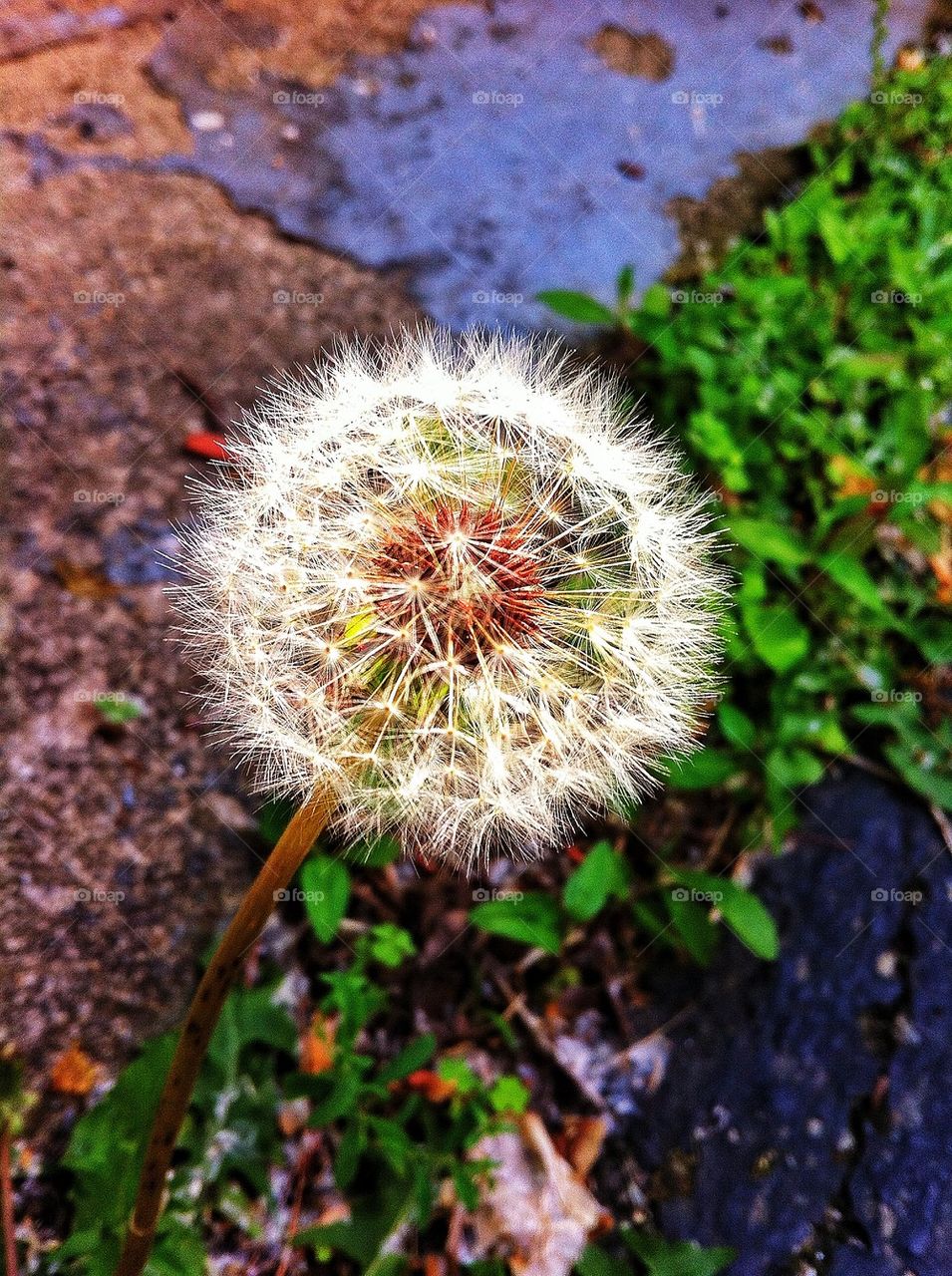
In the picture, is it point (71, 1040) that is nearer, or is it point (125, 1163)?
point (125, 1163)

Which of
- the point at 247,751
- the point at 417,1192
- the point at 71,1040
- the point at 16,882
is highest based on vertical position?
the point at 247,751

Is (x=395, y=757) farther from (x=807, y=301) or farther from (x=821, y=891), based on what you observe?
(x=807, y=301)

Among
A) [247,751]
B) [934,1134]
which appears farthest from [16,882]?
[934,1134]

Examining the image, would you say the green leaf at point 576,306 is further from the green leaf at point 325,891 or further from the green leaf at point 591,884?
the green leaf at point 325,891

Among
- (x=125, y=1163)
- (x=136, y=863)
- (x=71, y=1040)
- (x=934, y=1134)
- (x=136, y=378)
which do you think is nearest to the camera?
(x=125, y=1163)

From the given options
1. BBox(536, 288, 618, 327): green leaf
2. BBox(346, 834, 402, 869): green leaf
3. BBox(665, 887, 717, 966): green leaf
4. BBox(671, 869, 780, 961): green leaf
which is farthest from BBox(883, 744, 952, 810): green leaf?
BBox(536, 288, 618, 327): green leaf

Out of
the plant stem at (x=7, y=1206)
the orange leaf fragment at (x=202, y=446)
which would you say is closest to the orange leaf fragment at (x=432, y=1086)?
the plant stem at (x=7, y=1206)

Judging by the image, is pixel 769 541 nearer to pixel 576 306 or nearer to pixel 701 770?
pixel 701 770
